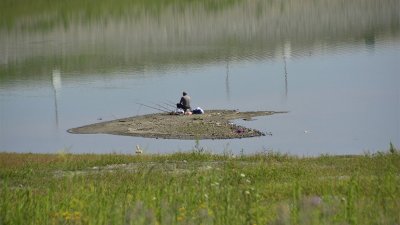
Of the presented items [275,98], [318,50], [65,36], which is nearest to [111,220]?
[275,98]

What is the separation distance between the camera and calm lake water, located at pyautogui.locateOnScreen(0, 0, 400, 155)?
47812 mm

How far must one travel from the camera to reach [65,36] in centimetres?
11862

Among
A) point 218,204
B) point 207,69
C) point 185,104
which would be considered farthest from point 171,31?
point 218,204

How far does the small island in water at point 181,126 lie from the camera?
47.5 m

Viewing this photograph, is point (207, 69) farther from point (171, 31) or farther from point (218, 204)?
point (218, 204)

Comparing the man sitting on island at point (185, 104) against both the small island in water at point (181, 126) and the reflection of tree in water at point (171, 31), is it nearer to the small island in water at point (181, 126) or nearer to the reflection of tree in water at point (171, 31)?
the small island in water at point (181, 126)

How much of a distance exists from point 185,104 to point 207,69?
2634cm

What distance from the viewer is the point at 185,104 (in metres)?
54.8

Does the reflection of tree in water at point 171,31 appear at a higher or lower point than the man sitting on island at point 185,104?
higher

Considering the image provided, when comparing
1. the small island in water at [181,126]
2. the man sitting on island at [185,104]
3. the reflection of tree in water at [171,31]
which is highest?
the reflection of tree in water at [171,31]

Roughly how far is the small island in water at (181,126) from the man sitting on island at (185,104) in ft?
1.98

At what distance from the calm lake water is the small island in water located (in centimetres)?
130

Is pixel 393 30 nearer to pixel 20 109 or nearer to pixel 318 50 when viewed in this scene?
pixel 318 50

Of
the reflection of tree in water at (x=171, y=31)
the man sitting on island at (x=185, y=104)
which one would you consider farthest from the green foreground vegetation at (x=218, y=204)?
the reflection of tree in water at (x=171, y=31)
